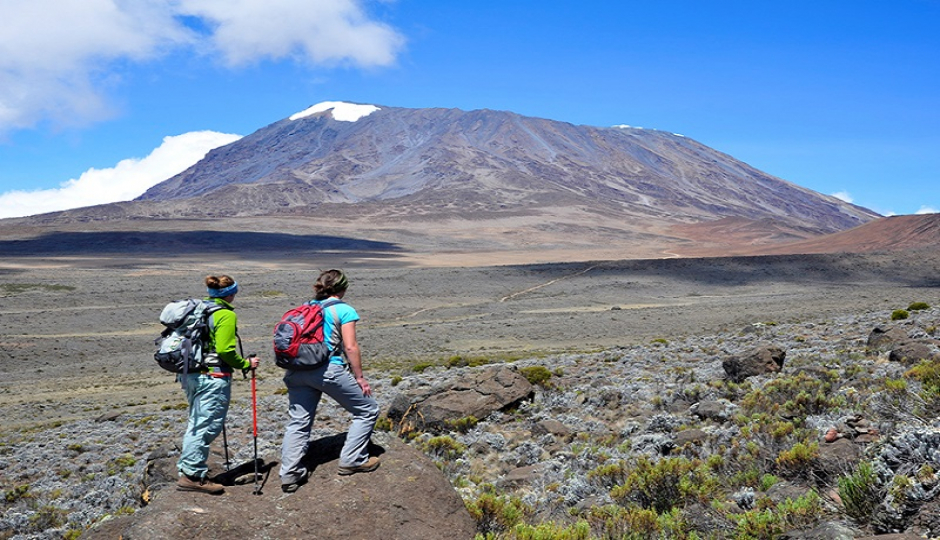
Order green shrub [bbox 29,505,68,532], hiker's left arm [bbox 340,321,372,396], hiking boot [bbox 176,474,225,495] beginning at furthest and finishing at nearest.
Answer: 1. green shrub [bbox 29,505,68,532]
2. hiker's left arm [bbox 340,321,372,396]
3. hiking boot [bbox 176,474,225,495]

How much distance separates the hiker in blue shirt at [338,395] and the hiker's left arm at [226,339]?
0.42 meters

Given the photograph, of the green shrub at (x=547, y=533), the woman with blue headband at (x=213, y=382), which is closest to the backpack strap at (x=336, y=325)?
the woman with blue headband at (x=213, y=382)

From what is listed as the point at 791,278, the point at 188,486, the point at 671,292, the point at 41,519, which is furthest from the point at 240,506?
the point at 791,278

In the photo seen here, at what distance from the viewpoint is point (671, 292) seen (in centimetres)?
4591

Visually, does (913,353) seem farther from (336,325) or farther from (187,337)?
(187,337)

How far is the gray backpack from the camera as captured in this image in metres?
4.57

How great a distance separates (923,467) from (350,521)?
3.30 m

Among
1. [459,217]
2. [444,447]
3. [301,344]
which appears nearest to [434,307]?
[444,447]

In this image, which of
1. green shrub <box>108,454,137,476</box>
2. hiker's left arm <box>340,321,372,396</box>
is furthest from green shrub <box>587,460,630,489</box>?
green shrub <box>108,454,137,476</box>

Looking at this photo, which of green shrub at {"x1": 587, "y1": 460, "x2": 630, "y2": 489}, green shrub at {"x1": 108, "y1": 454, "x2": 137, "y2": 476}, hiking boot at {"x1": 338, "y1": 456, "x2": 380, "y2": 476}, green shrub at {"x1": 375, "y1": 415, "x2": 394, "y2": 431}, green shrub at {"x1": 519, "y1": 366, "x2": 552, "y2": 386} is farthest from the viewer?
green shrub at {"x1": 519, "y1": 366, "x2": 552, "y2": 386}

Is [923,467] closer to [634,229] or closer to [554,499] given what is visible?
[554,499]

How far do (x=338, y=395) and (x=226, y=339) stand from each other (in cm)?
87

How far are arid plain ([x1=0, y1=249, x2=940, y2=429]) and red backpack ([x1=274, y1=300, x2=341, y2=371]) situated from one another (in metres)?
14.2

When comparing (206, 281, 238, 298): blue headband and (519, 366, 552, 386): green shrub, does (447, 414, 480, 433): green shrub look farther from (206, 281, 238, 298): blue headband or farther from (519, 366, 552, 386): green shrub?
(206, 281, 238, 298): blue headband
